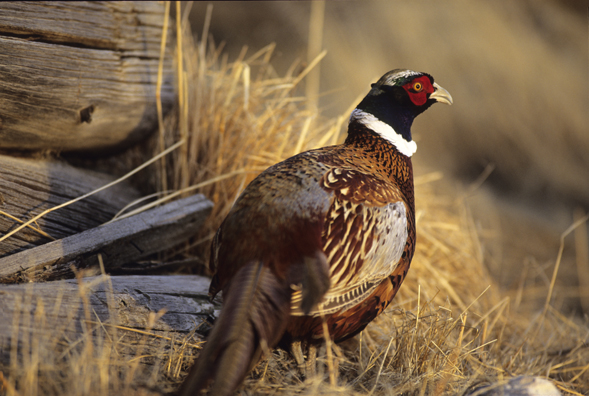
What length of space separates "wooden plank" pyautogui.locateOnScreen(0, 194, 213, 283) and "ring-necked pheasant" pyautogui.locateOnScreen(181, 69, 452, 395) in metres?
0.55

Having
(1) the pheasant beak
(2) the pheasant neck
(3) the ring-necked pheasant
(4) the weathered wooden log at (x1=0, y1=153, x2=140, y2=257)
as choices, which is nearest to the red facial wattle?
(1) the pheasant beak

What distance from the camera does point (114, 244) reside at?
213 centimetres

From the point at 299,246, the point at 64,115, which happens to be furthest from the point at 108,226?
the point at 299,246

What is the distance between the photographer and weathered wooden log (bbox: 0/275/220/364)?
153 centimetres

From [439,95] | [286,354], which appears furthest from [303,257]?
[439,95]

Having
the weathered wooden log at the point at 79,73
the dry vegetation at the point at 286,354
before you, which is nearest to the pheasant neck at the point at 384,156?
the dry vegetation at the point at 286,354

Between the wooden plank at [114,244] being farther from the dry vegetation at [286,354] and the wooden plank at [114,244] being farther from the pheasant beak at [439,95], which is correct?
the pheasant beak at [439,95]

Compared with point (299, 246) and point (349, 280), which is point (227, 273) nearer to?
point (299, 246)

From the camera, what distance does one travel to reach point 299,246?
5.25 feet

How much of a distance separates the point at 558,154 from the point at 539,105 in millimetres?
564

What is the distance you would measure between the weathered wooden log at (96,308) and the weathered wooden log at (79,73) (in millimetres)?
829

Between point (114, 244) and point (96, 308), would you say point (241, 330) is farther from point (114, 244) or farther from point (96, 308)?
point (114, 244)

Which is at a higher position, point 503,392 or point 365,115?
point 365,115

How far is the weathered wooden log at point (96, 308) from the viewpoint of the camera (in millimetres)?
1530
